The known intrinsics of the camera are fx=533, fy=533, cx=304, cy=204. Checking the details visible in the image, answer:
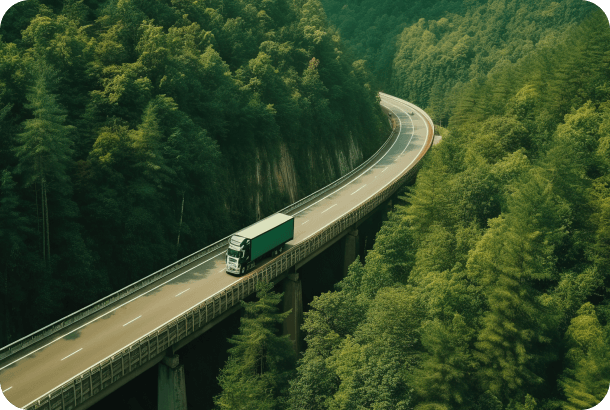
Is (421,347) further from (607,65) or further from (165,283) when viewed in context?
(607,65)

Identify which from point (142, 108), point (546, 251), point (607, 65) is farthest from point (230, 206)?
point (607, 65)

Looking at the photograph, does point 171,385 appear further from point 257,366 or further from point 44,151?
point 44,151

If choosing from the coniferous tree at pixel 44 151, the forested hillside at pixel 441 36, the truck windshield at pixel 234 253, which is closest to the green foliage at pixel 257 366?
the truck windshield at pixel 234 253

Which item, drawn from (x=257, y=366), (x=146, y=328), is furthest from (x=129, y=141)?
(x=257, y=366)

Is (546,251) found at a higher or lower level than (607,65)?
lower

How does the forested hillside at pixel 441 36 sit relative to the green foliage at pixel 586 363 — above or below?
above

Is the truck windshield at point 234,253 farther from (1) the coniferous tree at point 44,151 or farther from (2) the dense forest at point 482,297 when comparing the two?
(1) the coniferous tree at point 44,151

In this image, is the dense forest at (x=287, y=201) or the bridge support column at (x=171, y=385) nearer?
the dense forest at (x=287, y=201)
